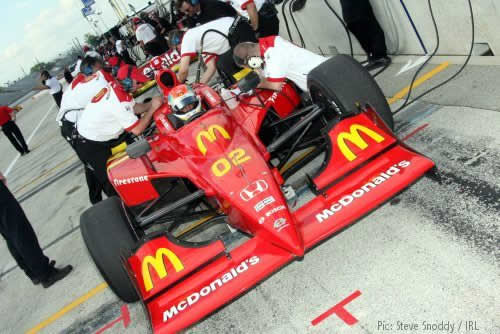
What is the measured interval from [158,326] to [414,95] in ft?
11.5

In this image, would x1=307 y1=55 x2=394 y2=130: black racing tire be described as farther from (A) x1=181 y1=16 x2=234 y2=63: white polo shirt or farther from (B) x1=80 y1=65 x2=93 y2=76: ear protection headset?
(B) x1=80 y1=65 x2=93 y2=76: ear protection headset

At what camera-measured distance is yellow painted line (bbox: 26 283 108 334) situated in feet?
Result: 13.3

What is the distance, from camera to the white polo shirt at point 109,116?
478 cm

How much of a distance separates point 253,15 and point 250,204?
3.72m

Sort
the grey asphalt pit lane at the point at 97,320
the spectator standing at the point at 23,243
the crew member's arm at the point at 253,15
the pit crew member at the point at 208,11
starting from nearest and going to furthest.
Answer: the grey asphalt pit lane at the point at 97,320 → the spectator standing at the point at 23,243 → the crew member's arm at the point at 253,15 → the pit crew member at the point at 208,11

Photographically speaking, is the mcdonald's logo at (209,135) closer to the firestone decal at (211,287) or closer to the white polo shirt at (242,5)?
the firestone decal at (211,287)

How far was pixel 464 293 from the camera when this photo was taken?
7.71ft

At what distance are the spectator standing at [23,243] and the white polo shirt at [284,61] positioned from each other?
2708mm

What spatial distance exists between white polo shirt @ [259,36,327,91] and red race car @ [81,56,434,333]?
9.7 inches

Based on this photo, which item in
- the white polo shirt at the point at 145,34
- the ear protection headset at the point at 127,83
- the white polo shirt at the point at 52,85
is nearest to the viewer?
the ear protection headset at the point at 127,83

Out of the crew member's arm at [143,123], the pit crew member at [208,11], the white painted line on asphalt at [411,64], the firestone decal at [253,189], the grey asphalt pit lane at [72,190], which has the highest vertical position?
the pit crew member at [208,11]

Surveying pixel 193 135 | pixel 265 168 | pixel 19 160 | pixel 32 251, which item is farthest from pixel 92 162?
pixel 19 160

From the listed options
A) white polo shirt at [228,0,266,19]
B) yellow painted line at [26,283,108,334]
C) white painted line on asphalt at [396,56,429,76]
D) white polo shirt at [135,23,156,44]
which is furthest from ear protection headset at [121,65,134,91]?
white polo shirt at [135,23,156,44]

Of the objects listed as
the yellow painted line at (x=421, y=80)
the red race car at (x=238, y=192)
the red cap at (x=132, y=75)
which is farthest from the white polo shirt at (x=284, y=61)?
the red cap at (x=132, y=75)
